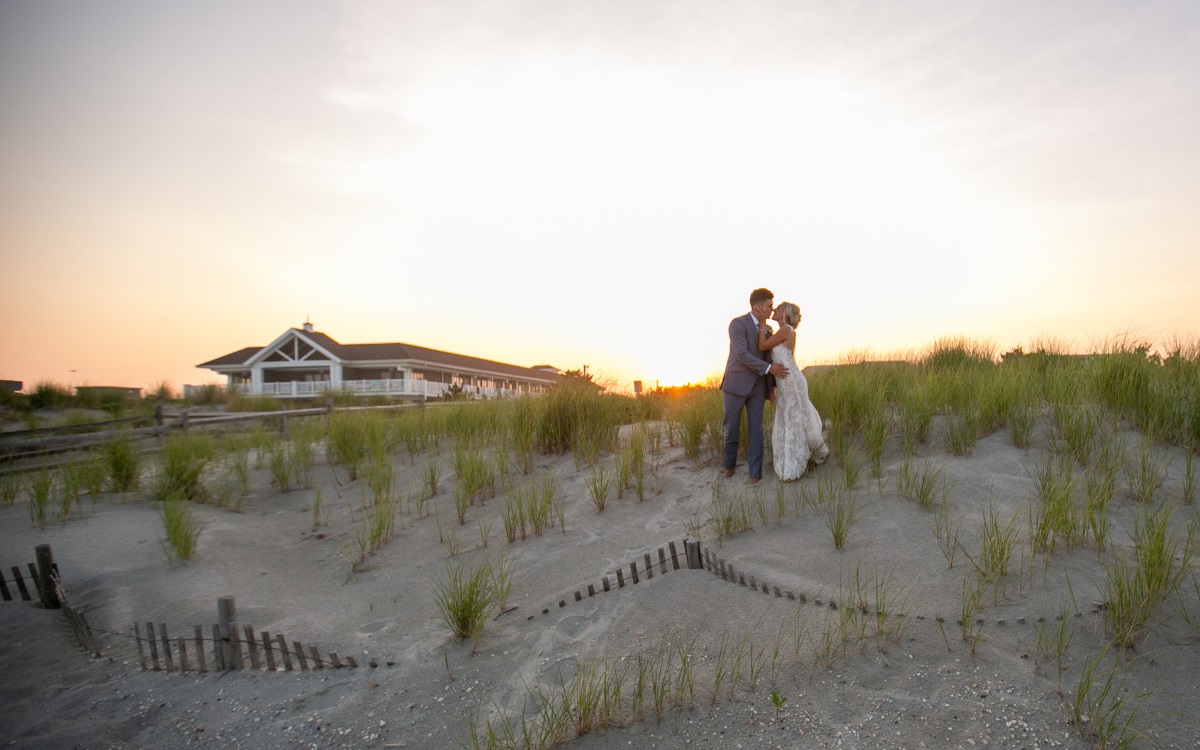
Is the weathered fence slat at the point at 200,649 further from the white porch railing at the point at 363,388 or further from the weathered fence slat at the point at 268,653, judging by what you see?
the white porch railing at the point at 363,388

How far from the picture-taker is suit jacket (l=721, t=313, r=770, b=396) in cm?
645

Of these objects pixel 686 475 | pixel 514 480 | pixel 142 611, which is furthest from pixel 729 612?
pixel 142 611

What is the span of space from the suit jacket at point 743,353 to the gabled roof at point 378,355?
2824 centimetres

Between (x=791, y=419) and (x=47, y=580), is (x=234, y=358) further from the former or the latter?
(x=791, y=419)

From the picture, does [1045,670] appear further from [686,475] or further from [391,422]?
[391,422]

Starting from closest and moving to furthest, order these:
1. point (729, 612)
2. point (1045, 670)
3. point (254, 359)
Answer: point (1045, 670)
point (729, 612)
point (254, 359)

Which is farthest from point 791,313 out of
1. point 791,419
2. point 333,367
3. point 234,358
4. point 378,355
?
point 234,358

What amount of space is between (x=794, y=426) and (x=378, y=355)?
31.4 metres

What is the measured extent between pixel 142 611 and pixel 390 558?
210 centimetres

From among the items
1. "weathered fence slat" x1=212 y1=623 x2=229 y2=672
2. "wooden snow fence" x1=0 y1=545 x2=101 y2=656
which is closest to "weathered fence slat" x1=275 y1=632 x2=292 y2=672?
"weathered fence slat" x1=212 y1=623 x2=229 y2=672

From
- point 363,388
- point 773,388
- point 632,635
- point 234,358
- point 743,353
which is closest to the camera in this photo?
point 632,635

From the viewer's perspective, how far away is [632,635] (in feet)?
13.7

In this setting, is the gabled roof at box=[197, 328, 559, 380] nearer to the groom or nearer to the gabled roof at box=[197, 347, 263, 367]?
the gabled roof at box=[197, 347, 263, 367]

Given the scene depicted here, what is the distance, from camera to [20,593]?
18.1 ft
